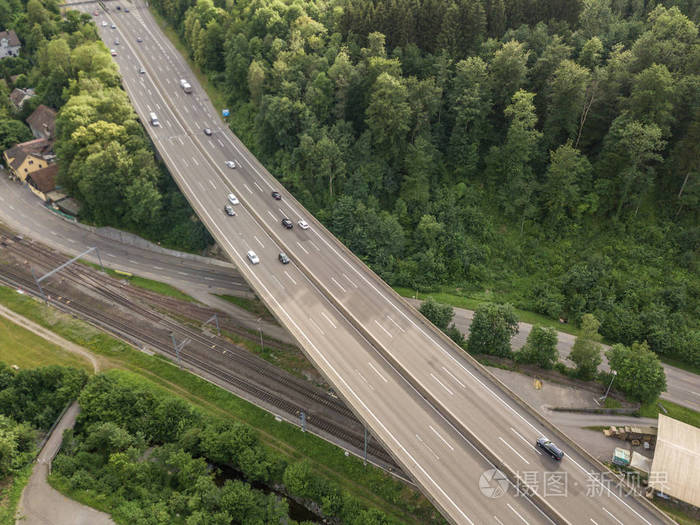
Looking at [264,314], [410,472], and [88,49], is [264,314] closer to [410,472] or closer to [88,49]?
[410,472]

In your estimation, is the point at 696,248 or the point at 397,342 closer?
the point at 397,342

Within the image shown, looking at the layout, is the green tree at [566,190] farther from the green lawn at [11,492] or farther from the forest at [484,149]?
the green lawn at [11,492]

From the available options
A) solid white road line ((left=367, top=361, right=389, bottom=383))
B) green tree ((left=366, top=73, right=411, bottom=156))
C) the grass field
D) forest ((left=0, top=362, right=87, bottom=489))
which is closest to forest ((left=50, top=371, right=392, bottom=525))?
the grass field

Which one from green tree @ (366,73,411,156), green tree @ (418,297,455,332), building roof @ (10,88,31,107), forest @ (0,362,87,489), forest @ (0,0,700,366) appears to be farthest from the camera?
building roof @ (10,88,31,107)

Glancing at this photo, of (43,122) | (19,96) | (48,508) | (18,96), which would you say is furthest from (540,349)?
(18,96)

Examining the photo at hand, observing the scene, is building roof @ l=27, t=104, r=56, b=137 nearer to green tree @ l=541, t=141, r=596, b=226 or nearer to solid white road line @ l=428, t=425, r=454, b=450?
solid white road line @ l=428, t=425, r=454, b=450

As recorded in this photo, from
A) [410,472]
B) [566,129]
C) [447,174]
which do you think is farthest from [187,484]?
[566,129]
